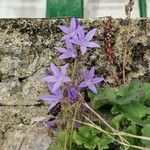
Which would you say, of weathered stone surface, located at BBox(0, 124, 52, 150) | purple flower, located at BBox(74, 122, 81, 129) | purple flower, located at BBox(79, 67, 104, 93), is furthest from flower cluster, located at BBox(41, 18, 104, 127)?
weathered stone surface, located at BBox(0, 124, 52, 150)

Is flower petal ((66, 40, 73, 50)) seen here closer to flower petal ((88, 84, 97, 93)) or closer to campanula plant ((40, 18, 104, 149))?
campanula plant ((40, 18, 104, 149))

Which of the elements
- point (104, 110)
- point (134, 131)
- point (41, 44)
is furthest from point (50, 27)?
point (134, 131)

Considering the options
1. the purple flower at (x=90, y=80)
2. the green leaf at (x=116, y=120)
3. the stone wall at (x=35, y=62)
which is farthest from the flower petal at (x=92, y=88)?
the stone wall at (x=35, y=62)

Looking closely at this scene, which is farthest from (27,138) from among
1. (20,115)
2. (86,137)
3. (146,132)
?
(146,132)

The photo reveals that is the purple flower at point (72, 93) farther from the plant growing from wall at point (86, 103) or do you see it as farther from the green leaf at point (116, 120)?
the green leaf at point (116, 120)

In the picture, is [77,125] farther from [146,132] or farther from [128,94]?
[146,132]
